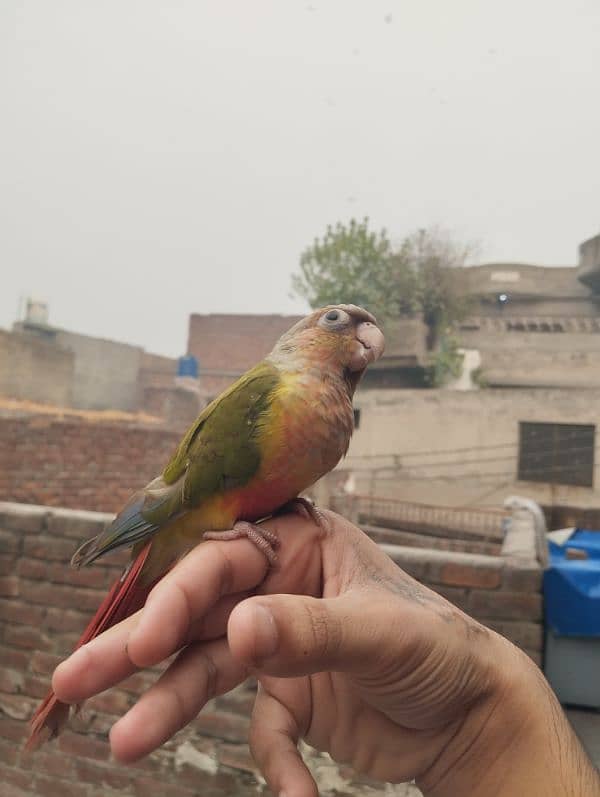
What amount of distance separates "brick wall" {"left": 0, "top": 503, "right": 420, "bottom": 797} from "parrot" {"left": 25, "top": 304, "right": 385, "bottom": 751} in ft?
4.73

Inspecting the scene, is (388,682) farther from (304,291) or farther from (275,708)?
(304,291)

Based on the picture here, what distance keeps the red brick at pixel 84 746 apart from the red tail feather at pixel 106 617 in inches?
66.2

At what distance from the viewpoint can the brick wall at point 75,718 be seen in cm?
241

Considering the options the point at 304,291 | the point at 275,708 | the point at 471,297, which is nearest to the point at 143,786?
the point at 275,708

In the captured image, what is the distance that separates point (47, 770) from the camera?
2.56 metres

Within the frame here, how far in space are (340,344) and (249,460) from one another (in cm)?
34

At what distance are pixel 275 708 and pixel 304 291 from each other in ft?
23.5

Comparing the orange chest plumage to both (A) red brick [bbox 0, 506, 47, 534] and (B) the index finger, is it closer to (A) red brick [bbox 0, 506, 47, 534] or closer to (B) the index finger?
(B) the index finger

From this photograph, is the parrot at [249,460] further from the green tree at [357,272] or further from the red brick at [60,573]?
the green tree at [357,272]

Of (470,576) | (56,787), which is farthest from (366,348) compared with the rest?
(56,787)

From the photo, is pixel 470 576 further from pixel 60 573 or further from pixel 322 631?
pixel 60 573

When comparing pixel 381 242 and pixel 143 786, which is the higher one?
pixel 381 242

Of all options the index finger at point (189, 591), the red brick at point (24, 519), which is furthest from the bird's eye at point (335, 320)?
the red brick at point (24, 519)

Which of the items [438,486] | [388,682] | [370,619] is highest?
[370,619]
